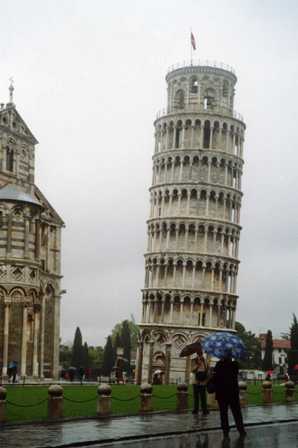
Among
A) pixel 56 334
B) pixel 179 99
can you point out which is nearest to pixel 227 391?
pixel 56 334

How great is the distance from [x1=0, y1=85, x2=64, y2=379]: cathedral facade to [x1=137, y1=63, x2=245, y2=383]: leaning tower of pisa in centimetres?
2661

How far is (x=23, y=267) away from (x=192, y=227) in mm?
34771

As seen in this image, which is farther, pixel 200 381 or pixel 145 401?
pixel 145 401

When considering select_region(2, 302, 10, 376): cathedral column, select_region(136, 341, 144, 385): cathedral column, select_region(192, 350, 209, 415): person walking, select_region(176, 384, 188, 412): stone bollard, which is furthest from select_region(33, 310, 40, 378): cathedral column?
select_region(136, 341, 144, 385): cathedral column

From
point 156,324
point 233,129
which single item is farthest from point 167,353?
point 233,129

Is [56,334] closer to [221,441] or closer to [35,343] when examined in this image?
[35,343]

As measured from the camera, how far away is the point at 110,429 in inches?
902

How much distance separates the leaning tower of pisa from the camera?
84000 millimetres

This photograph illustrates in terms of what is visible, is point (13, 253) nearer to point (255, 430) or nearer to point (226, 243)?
point (255, 430)

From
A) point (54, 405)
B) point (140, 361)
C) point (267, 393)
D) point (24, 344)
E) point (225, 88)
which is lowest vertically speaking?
point (140, 361)

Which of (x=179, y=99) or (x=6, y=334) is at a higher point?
(x=179, y=99)

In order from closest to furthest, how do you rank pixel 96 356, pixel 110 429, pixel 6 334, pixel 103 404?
pixel 110 429 < pixel 103 404 < pixel 6 334 < pixel 96 356

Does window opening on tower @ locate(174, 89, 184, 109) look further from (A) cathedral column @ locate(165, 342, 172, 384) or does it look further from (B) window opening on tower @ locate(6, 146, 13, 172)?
(B) window opening on tower @ locate(6, 146, 13, 172)

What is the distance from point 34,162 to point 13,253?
8591 millimetres
